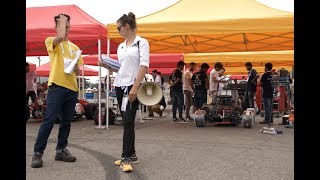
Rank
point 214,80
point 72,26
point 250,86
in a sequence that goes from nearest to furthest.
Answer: point 72,26
point 214,80
point 250,86

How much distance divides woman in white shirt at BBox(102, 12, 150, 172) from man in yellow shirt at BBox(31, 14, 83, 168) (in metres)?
0.73

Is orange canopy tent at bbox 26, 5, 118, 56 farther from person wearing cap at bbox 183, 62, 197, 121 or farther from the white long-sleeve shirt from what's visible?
the white long-sleeve shirt

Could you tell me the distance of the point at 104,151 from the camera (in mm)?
6145

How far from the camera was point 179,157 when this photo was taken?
562 cm

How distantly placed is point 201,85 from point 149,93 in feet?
20.9

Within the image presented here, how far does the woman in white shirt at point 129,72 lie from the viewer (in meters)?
4.64

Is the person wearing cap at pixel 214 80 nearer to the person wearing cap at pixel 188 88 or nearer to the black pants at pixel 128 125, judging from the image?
the person wearing cap at pixel 188 88

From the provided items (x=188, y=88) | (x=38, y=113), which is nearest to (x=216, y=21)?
(x=188, y=88)

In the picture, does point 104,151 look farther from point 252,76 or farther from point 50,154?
point 252,76

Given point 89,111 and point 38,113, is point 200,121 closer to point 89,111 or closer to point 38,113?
point 89,111

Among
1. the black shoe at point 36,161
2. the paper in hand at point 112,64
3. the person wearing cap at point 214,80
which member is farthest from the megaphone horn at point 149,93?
the person wearing cap at point 214,80

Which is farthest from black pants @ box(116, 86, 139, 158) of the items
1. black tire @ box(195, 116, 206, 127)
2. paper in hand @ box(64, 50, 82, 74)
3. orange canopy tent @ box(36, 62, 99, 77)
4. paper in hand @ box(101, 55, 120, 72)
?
orange canopy tent @ box(36, 62, 99, 77)

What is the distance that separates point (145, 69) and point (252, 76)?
27.1 ft
